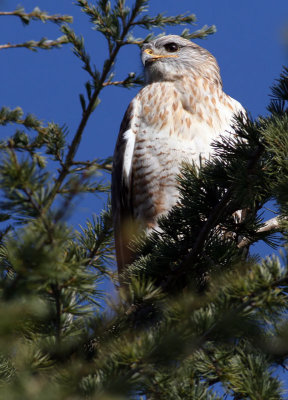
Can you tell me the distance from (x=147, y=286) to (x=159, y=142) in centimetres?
244

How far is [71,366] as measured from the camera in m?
1.73

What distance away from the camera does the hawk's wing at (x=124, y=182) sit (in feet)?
14.4

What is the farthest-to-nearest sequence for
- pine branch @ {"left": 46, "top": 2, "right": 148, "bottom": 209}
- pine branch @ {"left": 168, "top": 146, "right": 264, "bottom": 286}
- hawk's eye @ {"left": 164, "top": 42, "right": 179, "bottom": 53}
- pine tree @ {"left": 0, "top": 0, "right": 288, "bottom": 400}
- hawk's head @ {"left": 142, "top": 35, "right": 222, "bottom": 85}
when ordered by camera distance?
hawk's eye @ {"left": 164, "top": 42, "right": 179, "bottom": 53} → hawk's head @ {"left": 142, "top": 35, "right": 222, "bottom": 85} → pine branch @ {"left": 168, "top": 146, "right": 264, "bottom": 286} → pine branch @ {"left": 46, "top": 2, "right": 148, "bottom": 209} → pine tree @ {"left": 0, "top": 0, "right": 288, "bottom": 400}

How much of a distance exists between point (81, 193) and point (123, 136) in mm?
3150

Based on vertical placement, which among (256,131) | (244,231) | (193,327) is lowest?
(193,327)


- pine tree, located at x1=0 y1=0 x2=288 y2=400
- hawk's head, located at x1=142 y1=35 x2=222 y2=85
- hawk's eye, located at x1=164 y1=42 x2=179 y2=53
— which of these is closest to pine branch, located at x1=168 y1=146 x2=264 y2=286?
pine tree, located at x1=0 y1=0 x2=288 y2=400

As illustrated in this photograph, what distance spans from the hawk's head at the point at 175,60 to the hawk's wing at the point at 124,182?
22.4 inches

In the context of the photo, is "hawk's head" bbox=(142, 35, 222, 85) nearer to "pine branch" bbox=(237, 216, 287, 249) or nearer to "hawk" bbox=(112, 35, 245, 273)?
"hawk" bbox=(112, 35, 245, 273)

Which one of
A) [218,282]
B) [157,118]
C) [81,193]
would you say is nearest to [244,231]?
[218,282]

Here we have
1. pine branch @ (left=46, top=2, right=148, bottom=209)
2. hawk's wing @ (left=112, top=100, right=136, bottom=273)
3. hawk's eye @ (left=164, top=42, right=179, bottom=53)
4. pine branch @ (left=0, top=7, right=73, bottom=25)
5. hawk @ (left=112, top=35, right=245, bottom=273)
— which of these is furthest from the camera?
hawk's eye @ (left=164, top=42, right=179, bottom=53)

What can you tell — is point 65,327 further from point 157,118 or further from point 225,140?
point 157,118

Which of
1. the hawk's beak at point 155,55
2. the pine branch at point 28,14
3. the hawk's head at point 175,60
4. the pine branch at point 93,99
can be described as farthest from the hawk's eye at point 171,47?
the pine branch at point 93,99

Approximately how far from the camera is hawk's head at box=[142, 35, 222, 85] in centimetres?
505

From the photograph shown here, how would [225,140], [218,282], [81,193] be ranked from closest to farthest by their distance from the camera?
[81,193], [218,282], [225,140]
